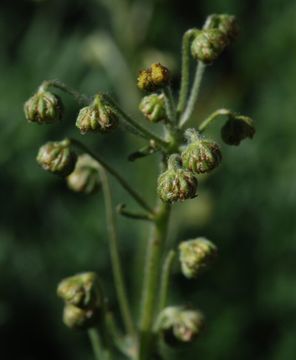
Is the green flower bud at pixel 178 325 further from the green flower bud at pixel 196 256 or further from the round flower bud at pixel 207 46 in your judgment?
the round flower bud at pixel 207 46

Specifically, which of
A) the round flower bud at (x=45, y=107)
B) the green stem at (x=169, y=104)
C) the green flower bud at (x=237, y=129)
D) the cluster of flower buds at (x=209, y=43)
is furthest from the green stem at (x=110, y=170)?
the cluster of flower buds at (x=209, y=43)

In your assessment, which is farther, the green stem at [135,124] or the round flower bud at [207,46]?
the round flower bud at [207,46]

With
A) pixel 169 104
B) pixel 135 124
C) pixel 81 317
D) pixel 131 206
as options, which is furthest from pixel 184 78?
pixel 131 206

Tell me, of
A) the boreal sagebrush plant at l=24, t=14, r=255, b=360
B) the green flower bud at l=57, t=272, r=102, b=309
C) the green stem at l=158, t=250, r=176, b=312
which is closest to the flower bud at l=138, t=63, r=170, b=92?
the boreal sagebrush plant at l=24, t=14, r=255, b=360

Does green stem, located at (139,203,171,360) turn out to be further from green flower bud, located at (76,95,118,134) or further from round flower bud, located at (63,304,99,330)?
green flower bud, located at (76,95,118,134)

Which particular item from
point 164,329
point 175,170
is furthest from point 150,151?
point 164,329

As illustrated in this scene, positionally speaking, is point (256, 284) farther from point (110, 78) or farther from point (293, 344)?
point (110, 78)

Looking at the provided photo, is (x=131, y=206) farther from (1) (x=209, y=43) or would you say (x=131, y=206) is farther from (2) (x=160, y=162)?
(1) (x=209, y=43)
